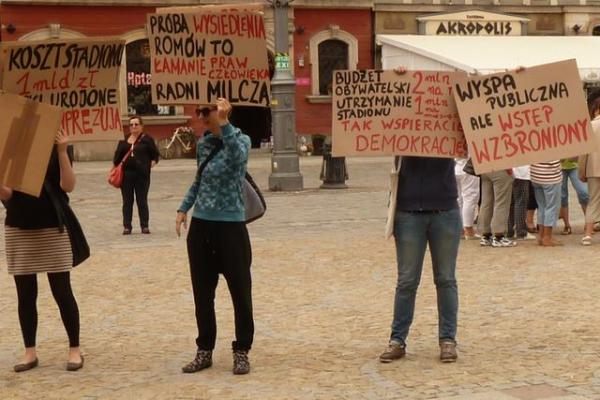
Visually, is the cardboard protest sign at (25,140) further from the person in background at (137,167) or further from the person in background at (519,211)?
the person in background at (137,167)

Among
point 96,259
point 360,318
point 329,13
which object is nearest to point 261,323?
point 360,318

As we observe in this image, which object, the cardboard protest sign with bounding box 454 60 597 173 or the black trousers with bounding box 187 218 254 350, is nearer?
the black trousers with bounding box 187 218 254 350

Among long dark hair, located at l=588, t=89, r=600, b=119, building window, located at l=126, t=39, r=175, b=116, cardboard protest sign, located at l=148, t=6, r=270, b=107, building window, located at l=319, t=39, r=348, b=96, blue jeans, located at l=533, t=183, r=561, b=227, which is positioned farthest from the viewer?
building window, located at l=319, t=39, r=348, b=96

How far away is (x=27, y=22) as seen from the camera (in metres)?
33.9

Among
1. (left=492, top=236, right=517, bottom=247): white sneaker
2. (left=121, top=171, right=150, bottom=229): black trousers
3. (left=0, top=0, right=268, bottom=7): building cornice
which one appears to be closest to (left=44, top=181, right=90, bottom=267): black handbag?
(left=492, top=236, right=517, bottom=247): white sneaker

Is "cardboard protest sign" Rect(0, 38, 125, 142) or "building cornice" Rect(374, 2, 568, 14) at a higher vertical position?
"building cornice" Rect(374, 2, 568, 14)

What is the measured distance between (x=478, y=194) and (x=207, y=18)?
7402mm

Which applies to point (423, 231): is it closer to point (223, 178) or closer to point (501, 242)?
point (223, 178)

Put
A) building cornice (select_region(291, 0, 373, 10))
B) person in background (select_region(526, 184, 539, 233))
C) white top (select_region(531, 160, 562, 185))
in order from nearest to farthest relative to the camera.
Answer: white top (select_region(531, 160, 562, 185))
person in background (select_region(526, 184, 539, 233))
building cornice (select_region(291, 0, 373, 10))

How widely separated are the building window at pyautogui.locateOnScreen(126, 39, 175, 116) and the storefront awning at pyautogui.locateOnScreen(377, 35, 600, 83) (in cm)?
1044

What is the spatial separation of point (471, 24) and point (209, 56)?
3045 cm

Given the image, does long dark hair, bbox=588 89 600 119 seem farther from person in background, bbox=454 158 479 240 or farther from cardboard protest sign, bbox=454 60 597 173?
cardboard protest sign, bbox=454 60 597 173

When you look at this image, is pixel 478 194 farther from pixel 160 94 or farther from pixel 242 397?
pixel 242 397

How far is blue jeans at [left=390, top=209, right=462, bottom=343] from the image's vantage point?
7.55 m
